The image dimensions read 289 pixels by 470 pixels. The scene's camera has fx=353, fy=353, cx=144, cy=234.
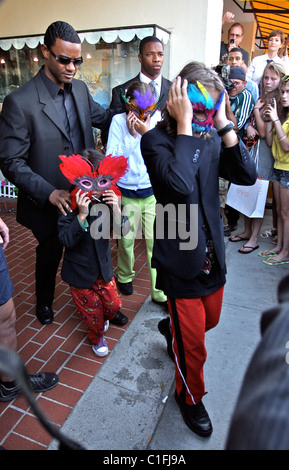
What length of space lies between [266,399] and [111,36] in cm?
530

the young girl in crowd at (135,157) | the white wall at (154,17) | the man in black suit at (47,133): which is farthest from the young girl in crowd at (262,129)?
the man in black suit at (47,133)

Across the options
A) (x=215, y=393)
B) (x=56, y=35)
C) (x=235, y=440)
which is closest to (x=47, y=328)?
(x=215, y=393)

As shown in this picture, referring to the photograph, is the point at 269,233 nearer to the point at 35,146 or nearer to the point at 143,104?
the point at 143,104

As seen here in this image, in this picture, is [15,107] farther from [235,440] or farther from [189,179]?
[235,440]

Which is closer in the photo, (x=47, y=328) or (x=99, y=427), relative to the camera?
(x=99, y=427)

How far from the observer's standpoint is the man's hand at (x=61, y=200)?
2336 millimetres

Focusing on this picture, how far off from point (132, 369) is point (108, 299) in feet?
1.74

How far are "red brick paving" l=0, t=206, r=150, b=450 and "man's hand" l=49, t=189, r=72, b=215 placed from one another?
44.0 inches

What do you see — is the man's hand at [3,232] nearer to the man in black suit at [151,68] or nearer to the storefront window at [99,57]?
the man in black suit at [151,68]

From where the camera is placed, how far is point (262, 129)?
13.5 ft

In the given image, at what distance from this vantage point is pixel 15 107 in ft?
7.93

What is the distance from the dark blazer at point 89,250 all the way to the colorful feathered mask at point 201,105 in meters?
0.98

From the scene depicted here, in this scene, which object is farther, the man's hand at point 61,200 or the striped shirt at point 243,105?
the striped shirt at point 243,105

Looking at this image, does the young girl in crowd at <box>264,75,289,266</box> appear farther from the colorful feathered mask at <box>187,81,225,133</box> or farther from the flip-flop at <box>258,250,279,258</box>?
the colorful feathered mask at <box>187,81,225,133</box>
